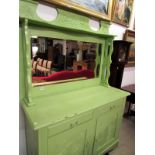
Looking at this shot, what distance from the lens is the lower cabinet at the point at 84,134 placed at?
0.99 metres

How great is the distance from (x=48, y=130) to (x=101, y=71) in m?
1.08

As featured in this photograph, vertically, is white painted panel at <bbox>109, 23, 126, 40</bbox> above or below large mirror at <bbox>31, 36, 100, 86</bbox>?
above

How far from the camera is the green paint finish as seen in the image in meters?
1.02

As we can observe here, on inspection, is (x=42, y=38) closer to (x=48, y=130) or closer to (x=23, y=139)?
(x=48, y=130)

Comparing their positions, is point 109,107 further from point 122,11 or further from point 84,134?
point 122,11

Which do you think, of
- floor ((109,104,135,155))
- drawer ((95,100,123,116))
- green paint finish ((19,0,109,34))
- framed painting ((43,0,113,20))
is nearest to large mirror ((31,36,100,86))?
green paint finish ((19,0,109,34))

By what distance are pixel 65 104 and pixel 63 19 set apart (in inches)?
31.3

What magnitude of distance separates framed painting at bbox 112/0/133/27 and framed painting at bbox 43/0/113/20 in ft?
0.51

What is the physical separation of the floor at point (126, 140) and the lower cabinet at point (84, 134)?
0.15 m

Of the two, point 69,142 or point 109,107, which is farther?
point 109,107

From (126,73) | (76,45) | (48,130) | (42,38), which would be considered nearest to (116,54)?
(76,45)

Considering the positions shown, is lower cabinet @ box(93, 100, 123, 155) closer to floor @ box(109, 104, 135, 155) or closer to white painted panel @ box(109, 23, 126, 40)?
floor @ box(109, 104, 135, 155)

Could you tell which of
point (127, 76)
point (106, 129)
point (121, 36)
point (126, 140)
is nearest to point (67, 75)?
point (106, 129)

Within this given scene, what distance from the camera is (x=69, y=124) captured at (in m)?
1.07
